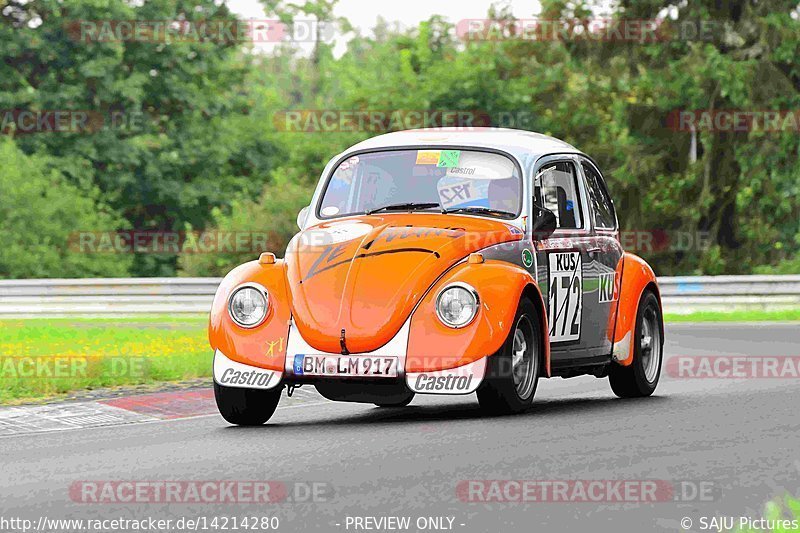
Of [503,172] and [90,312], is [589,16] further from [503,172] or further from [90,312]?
[503,172]

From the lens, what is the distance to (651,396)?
531 inches

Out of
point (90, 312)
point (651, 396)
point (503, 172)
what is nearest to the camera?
point (503, 172)

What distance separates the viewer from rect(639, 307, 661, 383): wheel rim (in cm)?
1359

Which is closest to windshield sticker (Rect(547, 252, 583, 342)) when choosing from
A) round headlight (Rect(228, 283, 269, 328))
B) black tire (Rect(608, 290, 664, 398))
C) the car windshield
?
the car windshield

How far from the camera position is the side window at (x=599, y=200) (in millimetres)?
13180

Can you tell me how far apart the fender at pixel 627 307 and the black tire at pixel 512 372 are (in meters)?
1.73

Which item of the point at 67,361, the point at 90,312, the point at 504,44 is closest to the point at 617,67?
the point at 504,44

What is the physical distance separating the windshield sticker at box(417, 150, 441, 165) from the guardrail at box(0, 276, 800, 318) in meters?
18.4

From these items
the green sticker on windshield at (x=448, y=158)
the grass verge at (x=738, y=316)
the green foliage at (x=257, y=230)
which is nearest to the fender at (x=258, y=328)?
the green sticker on windshield at (x=448, y=158)

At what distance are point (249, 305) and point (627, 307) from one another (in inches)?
140

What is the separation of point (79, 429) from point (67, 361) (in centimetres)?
440

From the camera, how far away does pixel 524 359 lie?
36.7ft
